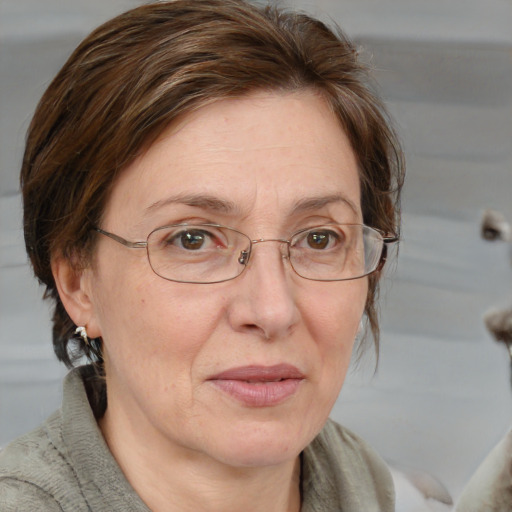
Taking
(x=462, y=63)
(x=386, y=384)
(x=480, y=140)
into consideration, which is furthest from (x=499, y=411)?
(x=462, y=63)

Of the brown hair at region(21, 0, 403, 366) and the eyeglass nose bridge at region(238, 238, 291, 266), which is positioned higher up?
the brown hair at region(21, 0, 403, 366)

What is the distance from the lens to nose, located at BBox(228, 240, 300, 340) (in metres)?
1.32

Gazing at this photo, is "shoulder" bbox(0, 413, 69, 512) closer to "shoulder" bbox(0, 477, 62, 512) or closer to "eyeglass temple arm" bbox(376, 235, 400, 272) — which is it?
"shoulder" bbox(0, 477, 62, 512)

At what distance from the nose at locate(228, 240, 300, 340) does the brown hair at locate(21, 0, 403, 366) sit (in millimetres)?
241

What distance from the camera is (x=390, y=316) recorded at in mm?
2643

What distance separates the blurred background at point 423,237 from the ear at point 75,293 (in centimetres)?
81

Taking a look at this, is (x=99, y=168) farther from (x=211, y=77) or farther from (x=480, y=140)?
(x=480, y=140)

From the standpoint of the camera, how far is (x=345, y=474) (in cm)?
179

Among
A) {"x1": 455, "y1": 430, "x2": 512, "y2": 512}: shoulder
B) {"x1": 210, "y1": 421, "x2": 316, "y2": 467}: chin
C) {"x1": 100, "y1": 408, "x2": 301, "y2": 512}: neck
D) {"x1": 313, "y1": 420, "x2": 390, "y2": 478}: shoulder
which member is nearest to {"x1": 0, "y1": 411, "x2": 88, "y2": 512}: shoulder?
{"x1": 100, "y1": 408, "x2": 301, "y2": 512}: neck

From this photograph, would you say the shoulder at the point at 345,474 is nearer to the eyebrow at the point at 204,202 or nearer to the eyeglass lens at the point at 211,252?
the eyeglass lens at the point at 211,252

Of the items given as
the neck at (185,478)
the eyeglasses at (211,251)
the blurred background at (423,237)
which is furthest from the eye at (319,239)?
the blurred background at (423,237)

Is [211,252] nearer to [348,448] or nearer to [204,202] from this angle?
[204,202]

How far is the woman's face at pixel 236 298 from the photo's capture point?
4.46 ft

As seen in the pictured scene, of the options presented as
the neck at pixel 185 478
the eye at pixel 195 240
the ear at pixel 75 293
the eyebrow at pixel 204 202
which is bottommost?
the neck at pixel 185 478
